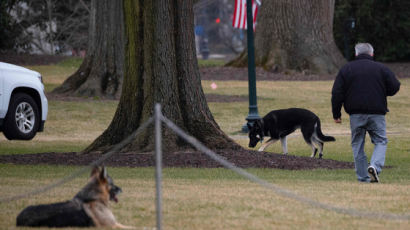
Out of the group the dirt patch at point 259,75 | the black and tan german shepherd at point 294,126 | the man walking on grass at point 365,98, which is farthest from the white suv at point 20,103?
the dirt patch at point 259,75

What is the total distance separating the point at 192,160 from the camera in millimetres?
13547

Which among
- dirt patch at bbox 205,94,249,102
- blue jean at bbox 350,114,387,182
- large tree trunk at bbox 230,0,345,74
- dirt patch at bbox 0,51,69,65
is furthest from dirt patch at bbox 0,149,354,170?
dirt patch at bbox 0,51,69,65

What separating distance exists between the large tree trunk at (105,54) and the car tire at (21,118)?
1053 centimetres

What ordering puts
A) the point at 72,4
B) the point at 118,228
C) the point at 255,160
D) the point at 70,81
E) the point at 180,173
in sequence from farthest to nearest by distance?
the point at 72,4
the point at 70,81
the point at 255,160
the point at 180,173
the point at 118,228

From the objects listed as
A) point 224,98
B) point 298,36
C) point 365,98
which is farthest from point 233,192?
point 298,36

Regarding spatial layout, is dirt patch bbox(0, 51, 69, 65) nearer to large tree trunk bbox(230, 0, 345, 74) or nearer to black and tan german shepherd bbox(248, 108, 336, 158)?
large tree trunk bbox(230, 0, 345, 74)

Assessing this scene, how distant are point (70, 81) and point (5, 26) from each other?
16724mm

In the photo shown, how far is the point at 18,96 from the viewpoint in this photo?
15516mm

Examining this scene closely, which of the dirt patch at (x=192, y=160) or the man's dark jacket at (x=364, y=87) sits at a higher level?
the man's dark jacket at (x=364, y=87)

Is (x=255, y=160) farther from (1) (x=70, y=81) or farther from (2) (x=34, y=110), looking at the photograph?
(1) (x=70, y=81)

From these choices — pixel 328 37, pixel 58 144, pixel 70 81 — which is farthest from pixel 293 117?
pixel 328 37

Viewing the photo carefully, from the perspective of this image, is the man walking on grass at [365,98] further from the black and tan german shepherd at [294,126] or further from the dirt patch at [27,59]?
the dirt patch at [27,59]

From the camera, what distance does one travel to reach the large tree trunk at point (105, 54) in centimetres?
2658

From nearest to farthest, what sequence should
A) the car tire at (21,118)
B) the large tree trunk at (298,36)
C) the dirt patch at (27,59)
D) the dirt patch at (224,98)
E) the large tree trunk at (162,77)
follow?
1. the large tree trunk at (162,77)
2. the car tire at (21,118)
3. the dirt patch at (224,98)
4. the large tree trunk at (298,36)
5. the dirt patch at (27,59)
